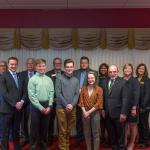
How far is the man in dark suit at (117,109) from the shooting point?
15.2ft

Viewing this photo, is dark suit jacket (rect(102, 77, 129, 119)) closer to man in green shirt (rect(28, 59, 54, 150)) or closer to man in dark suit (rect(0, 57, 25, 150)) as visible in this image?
man in green shirt (rect(28, 59, 54, 150))

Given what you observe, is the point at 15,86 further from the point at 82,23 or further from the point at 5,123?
the point at 82,23

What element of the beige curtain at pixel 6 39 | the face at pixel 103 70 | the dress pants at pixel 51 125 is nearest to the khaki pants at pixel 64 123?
the dress pants at pixel 51 125

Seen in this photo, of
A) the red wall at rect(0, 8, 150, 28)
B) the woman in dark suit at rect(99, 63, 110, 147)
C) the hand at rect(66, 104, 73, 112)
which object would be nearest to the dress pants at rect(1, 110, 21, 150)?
the hand at rect(66, 104, 73, 112)

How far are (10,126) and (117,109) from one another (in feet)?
5.03

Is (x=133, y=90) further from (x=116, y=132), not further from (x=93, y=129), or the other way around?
(x=93, y=129)

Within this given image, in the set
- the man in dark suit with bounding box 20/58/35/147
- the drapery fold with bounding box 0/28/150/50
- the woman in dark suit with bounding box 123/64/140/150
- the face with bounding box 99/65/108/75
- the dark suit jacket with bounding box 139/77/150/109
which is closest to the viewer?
the woman in dark suit with bounding box 123/64/140/150

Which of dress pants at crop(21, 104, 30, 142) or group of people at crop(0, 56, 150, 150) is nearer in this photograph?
group of people at crop(0, 56, 150, 150)

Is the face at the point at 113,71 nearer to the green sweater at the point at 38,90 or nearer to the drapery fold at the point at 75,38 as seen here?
the green sweater at the point at 38,90

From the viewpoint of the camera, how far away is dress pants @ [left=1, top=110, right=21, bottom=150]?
458cm

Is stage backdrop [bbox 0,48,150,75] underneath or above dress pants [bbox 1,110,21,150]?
above

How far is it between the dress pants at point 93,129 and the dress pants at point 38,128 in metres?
0.58

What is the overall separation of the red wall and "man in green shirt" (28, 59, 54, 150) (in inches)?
70.3

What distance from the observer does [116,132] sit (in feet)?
15.7
